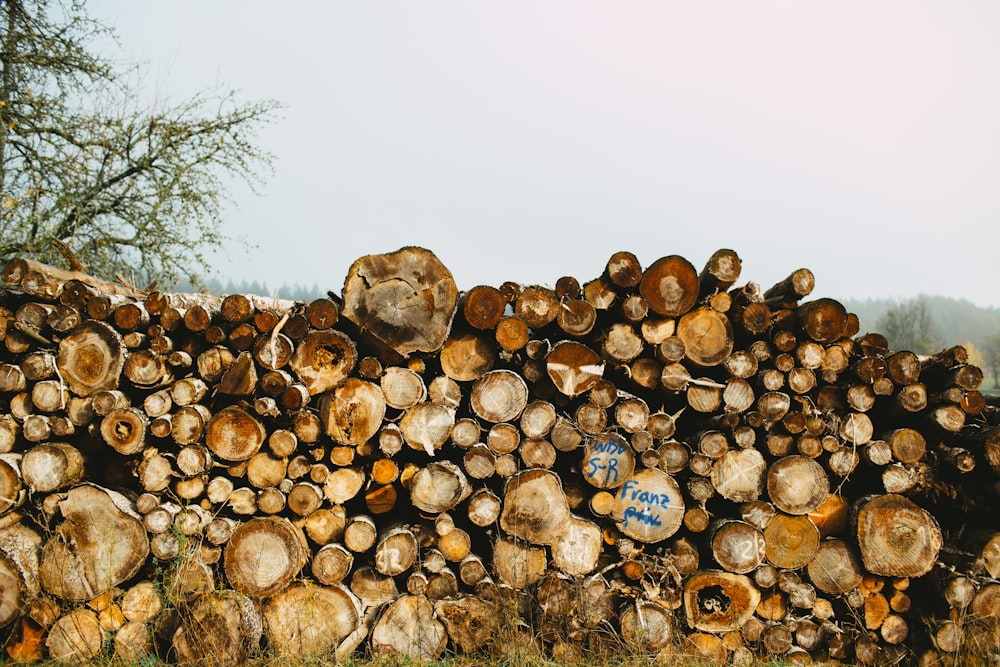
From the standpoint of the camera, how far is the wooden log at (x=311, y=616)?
11.4ft

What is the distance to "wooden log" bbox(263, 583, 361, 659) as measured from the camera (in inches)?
136

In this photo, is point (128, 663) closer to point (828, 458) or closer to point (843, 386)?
point (828, 458)

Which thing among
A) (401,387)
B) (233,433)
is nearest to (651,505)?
(401,387)

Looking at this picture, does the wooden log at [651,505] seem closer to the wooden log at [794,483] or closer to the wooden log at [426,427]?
the wooden log at [794,483]

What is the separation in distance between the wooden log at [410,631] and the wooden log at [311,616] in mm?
187

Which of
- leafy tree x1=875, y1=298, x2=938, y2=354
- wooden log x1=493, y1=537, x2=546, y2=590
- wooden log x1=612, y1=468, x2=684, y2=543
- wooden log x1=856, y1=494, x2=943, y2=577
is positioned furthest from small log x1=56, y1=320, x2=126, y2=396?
leafy tree x1=875, y1=298, x2=938, y2=354

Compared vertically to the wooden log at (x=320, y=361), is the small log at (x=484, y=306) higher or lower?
higher

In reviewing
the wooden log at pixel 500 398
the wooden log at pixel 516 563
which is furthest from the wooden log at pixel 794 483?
the wooden log at pixel 500 398

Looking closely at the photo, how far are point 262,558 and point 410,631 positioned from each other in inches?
39.4

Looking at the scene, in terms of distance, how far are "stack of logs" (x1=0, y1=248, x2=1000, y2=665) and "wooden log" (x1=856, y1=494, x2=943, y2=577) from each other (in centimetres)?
2

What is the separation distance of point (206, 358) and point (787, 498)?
3.85 meters

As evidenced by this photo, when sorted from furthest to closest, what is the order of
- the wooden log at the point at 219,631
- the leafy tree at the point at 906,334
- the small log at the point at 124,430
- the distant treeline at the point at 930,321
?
the distant treeline at the point at 930,321 < the leafy tree at the point at 906,334 < the small log at the point at 124,430 < the wooden log at the point at 219,631

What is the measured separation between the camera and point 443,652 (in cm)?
358

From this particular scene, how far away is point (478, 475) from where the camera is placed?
11.8ft
